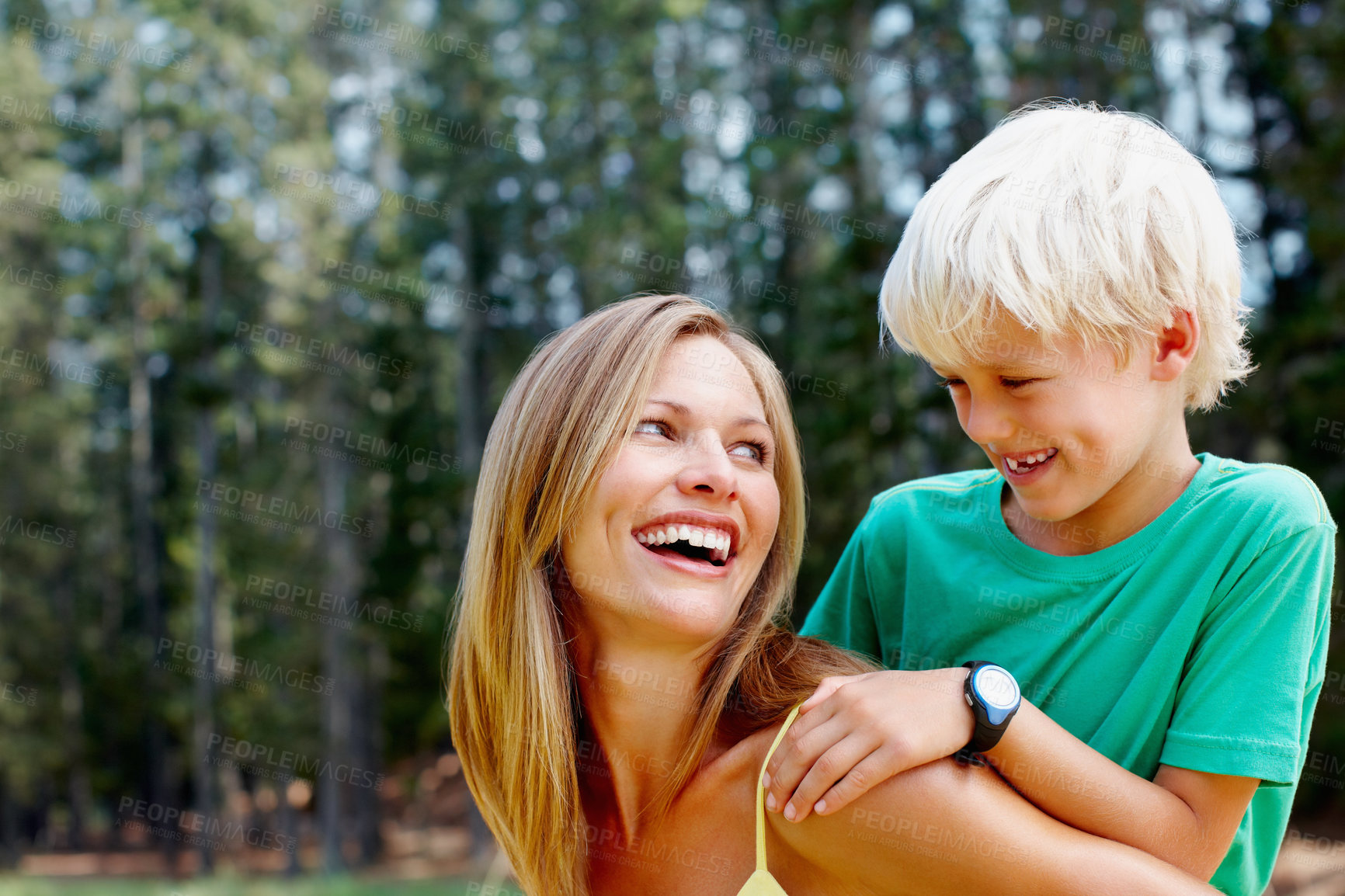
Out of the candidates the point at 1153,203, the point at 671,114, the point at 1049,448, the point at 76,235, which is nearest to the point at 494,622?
the point at 1049,448

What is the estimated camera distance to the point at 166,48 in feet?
65.7

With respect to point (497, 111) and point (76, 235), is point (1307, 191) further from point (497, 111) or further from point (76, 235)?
point (76, 235)

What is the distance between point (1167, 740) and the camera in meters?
2.04

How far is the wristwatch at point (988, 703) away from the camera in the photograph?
186cm

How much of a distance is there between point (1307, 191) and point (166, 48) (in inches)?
759
